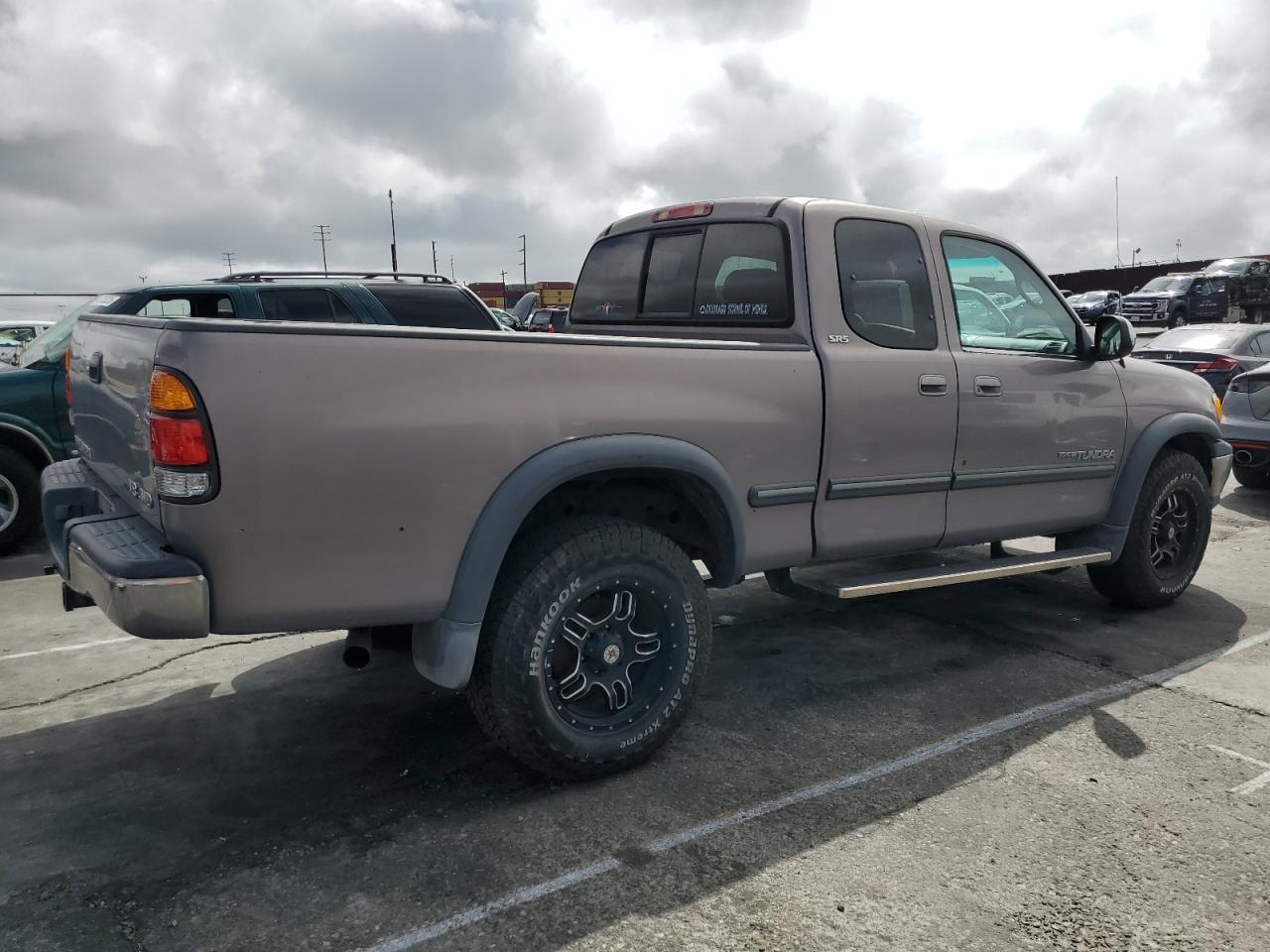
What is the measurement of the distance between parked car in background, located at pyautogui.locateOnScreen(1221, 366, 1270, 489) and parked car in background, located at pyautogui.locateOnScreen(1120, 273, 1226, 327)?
20.1m

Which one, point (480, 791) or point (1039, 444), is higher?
point (1039, 444)

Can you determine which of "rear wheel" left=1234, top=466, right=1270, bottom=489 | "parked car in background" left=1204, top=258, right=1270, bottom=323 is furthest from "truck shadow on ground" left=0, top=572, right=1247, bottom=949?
"parked car in background" left=1204, top=258, right=1270, bottom=323

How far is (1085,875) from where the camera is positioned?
2705mm

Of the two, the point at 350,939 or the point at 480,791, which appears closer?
the point at 350,939

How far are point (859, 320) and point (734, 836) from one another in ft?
6.95

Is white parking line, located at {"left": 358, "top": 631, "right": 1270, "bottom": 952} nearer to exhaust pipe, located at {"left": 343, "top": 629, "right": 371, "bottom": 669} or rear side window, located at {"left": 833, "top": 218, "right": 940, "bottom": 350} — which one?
exhaust pipe, located at {"left": 343, "top": 629, "right": 371, "bottom": 669}

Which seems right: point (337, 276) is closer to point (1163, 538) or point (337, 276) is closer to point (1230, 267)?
point (1163, 538)

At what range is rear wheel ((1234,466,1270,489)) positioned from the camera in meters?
8.86

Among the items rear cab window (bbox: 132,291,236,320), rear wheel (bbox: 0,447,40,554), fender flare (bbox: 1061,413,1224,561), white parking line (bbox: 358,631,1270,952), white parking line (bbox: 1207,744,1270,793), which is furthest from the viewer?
rear cab window (bbox: 132,291,236,320)

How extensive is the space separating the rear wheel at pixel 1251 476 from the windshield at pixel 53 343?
994cm

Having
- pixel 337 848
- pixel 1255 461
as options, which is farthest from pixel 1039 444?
pixel 1255 461

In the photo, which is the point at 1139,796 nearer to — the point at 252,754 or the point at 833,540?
the point at 833,540

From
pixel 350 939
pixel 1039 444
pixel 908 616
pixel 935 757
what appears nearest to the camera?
pixel 350 939

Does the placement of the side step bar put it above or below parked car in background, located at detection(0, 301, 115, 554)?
below
